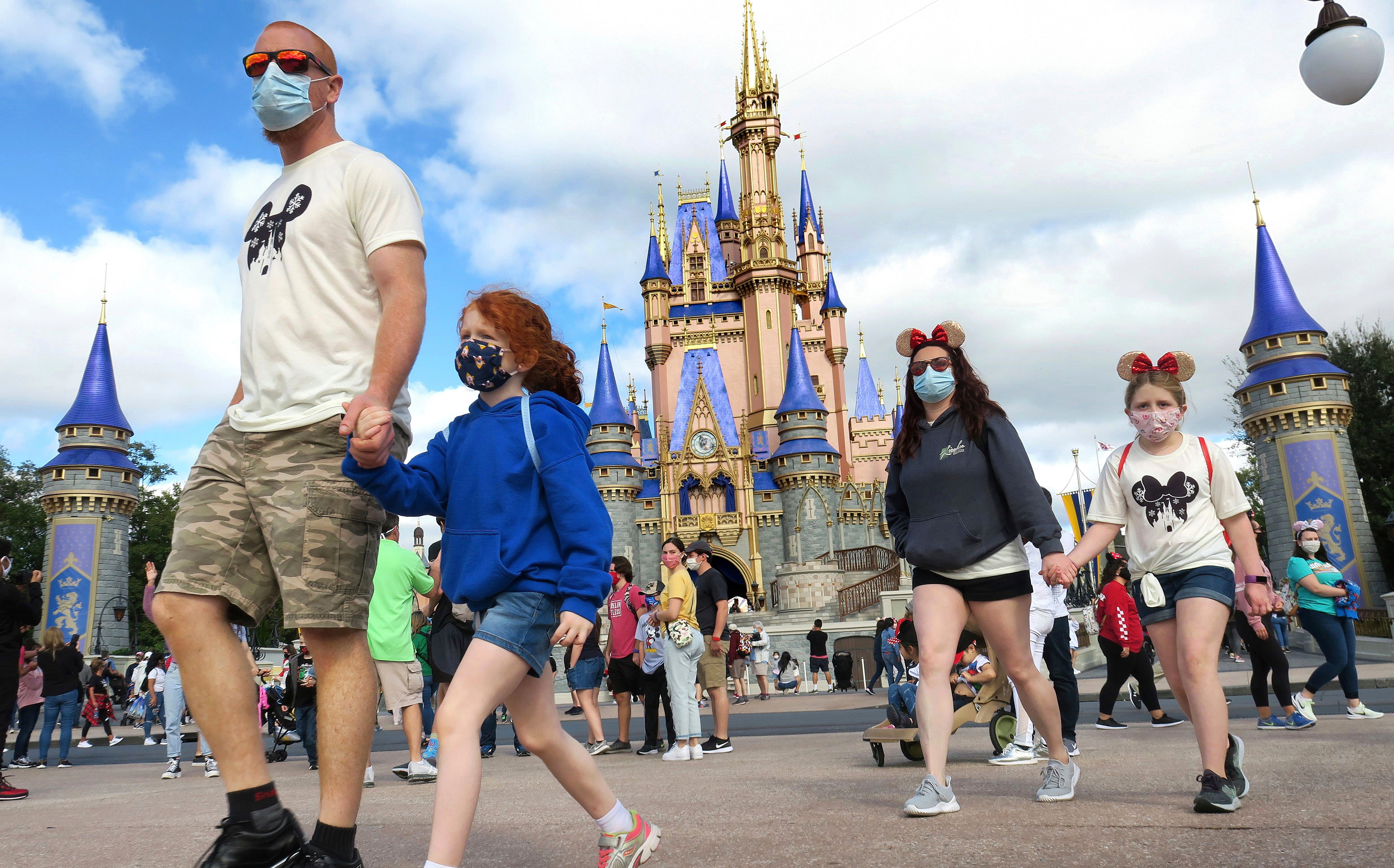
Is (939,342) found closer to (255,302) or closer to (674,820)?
(674,820)

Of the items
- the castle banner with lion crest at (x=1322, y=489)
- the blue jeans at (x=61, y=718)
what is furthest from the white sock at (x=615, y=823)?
the castle banner with lion crest at (x=1322, y=489)

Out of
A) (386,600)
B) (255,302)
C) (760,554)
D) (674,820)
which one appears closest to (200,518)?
(255,302)

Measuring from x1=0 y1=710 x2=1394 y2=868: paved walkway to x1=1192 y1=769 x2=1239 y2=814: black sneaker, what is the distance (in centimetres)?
5

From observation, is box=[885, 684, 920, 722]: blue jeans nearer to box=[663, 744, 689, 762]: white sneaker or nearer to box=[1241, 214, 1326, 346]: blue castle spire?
box=[663, 744, 689, 762]: white sneaker

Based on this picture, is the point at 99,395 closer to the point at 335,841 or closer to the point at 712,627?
the point at 712,627

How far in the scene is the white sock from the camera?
A: 2.79 meters

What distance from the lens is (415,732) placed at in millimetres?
7043

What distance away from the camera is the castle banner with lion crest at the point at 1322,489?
28.4 meters

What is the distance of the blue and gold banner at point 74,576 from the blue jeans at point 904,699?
3521 centimetres

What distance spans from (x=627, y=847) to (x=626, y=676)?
6012 mm

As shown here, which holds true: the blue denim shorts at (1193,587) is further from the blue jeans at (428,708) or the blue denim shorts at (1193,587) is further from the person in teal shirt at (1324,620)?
the blue jeans at (428,708)

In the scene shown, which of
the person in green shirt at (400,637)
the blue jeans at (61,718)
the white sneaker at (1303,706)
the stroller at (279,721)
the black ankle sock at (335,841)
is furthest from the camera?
the blue jeans at (61,718)

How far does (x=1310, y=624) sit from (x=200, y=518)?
7.82m

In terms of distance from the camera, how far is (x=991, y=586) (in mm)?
4039
